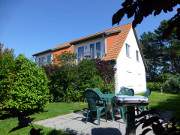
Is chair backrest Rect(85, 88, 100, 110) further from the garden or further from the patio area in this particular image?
the garden

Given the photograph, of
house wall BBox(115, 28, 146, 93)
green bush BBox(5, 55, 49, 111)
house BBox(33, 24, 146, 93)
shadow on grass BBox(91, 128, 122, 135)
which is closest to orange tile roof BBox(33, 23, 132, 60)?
house BBox(33, 24, 146, 93)

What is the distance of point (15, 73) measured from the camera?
14.0m

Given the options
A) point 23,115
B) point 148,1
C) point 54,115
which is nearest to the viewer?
point 148,1

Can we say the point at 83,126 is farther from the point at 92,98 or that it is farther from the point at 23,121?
the point at 23,121

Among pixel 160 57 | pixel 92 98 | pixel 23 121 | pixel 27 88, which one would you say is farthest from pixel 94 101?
pixel 160 57

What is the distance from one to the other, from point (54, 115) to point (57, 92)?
265 inches

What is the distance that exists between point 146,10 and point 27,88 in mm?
12154

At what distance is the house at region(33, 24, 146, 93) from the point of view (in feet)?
89.2

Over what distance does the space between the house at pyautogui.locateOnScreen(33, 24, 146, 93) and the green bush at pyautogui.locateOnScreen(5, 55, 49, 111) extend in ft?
36.5

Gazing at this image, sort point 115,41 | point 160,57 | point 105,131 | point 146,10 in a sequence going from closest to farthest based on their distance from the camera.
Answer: point 146,10
point 105,131
point 115,41
point 160,57

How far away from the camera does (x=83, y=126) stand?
407 inches

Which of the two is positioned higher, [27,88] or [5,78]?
[5,78]

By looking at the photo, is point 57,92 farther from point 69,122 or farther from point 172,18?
point 172,18

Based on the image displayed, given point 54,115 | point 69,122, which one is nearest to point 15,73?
point 54,115
